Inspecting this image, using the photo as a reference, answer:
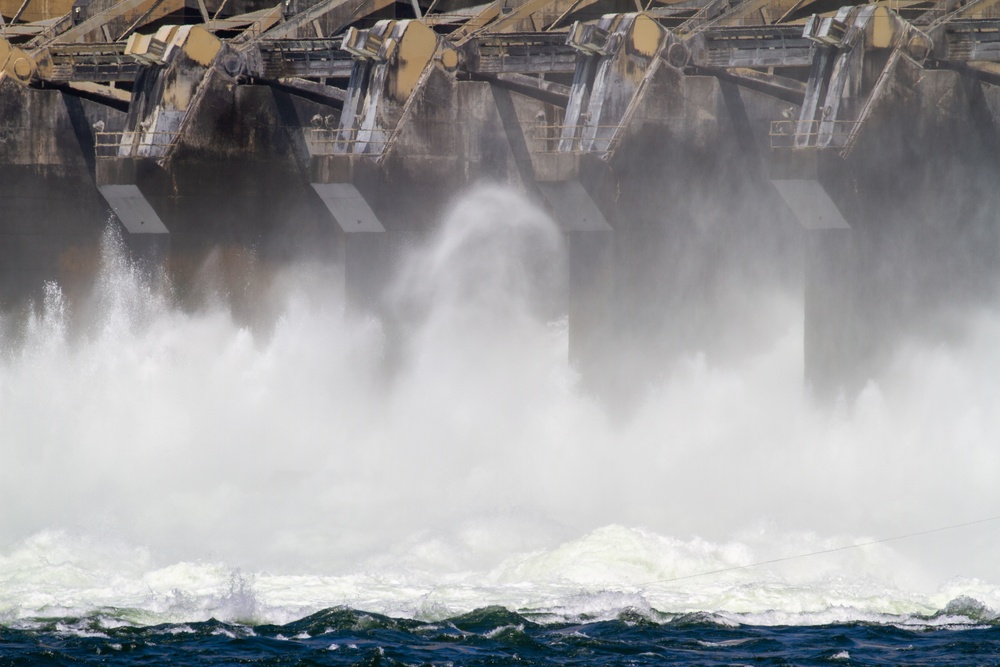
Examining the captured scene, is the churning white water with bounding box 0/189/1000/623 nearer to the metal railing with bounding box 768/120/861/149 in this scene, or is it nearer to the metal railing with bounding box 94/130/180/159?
the metal railing with bounding box 94/130/180/159

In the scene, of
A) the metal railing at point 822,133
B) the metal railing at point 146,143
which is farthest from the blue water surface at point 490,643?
the metal railing at point 146,143

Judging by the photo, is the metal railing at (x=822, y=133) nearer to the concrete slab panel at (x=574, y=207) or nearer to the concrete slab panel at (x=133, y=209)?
the concrete slab panel at (x=574, y=207)

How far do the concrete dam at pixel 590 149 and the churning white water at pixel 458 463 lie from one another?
0.80 meters

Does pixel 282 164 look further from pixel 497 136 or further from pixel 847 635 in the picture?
pixel 847 635

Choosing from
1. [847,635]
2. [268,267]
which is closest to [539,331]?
[268,267]

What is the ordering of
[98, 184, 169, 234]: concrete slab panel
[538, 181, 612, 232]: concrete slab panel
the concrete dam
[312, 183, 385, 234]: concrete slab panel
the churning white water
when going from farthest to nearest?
[98, 184, 169, 234]: concrete slab panel < [312, 183, 385, 234]: concrete slab panel < [538, 181, 612, 232]: concrete slab panel < the concrete dam < the churning white water

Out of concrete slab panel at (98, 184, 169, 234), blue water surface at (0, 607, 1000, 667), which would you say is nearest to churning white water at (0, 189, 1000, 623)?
blue water surface at (0, 607, 1000, 667)

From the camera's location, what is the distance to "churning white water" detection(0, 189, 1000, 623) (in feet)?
65.6

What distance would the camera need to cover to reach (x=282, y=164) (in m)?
28.1

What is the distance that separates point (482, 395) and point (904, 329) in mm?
7036

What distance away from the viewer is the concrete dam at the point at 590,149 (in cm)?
2244

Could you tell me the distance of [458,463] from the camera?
2538 cm

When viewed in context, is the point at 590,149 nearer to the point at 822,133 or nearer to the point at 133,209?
the point at 822,133

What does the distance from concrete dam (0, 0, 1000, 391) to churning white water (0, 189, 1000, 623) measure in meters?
0.80
